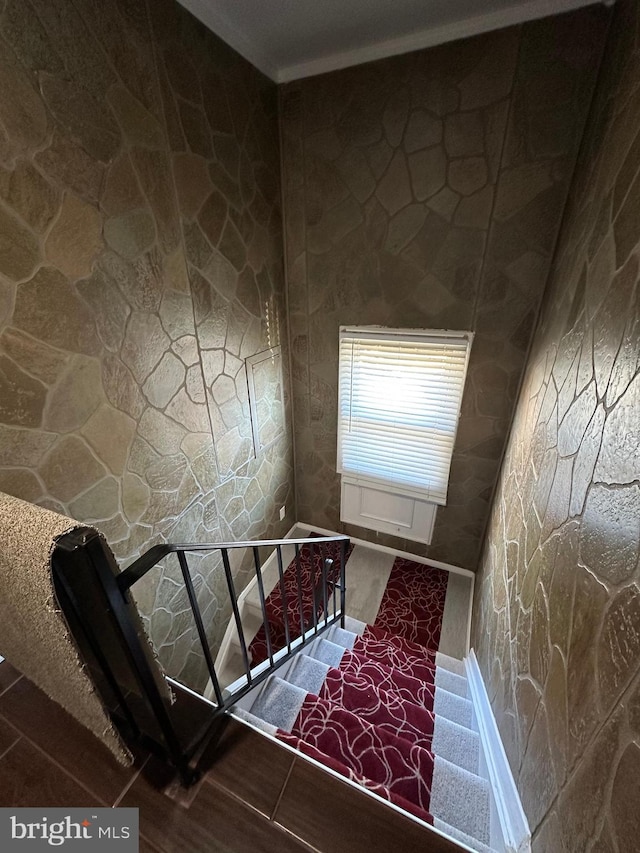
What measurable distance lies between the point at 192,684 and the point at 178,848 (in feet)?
4.95

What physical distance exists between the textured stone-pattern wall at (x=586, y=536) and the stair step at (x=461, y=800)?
24cm

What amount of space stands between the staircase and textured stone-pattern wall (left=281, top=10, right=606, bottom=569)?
133 cm

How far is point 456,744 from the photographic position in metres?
1.54

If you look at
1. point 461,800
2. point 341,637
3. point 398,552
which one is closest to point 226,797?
point 461,800

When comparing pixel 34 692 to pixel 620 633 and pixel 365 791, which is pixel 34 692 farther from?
pixel 620 633

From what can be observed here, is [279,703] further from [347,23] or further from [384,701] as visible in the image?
[347,23]

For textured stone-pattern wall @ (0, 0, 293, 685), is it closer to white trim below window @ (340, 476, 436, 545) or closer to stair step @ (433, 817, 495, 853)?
white trim below window @ (340, 476, 436, 545)

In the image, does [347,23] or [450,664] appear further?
[450,664]

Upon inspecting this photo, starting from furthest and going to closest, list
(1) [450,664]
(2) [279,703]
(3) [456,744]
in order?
1. (1) [450,664]
2. (2) [279,703]
3. (3) [456,744]

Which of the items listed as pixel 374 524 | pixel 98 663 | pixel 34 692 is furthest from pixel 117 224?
pixel 374 524

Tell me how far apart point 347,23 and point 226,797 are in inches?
125

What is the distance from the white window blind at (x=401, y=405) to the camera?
244 centimetres

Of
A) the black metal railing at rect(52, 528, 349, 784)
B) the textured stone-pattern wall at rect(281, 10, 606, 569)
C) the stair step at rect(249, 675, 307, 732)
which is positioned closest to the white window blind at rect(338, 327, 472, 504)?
the textured stone-pattern wall at rect(281, 10, 606, 569)

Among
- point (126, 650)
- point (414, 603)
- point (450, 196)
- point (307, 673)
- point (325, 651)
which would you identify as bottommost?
point (414, 603)
